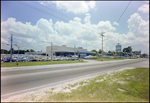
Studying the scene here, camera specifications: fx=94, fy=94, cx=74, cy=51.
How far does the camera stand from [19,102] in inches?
154

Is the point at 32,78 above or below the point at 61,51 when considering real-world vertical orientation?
below

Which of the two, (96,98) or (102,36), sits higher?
(102,36)

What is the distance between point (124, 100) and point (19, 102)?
4.42m

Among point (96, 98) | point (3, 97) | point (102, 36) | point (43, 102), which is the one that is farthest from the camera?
point (102, 36)

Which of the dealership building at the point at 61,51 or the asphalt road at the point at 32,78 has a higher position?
the dealership building at the point at 61,51

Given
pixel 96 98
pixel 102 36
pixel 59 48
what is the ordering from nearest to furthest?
pixel 96 98 → pixel 102 36 → pixel 59 48

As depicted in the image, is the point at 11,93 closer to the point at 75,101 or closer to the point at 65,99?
the point at 65,99

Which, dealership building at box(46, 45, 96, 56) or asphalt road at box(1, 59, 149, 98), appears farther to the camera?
dealership building at box(46, 45, 96, 56)

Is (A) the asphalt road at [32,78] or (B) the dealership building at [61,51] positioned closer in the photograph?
(A) the asphalt road at [32,78]

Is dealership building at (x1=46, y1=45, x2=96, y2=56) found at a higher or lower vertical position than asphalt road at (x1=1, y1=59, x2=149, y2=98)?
higher

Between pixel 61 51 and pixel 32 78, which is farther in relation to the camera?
pixel 61 51

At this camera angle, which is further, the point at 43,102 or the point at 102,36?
the point at 102,36

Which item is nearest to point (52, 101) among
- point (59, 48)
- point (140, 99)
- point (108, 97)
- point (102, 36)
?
point (108, 97)

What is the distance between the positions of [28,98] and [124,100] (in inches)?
166
